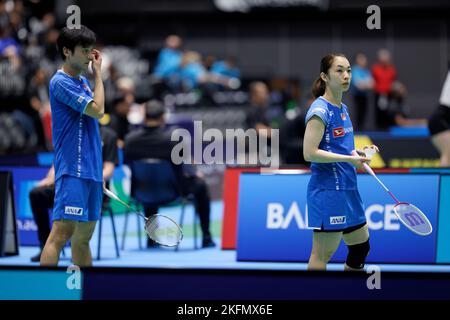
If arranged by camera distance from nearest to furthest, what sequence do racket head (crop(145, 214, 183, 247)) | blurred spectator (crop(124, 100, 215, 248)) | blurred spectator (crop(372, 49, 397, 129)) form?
racket head (crop(145, 214, 183, 247)), blurred spectator (crop(124, 100, 215, 248)), blurred spectator (crop(372, 49, 397, 129))

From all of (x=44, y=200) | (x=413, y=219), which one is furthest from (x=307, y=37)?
(x=413, y=219)

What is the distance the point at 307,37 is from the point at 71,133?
17711mm

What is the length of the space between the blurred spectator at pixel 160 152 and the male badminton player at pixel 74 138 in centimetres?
304

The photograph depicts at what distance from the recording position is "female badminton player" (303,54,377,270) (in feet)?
16.8

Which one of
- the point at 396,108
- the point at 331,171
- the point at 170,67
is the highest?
the point at 170,67

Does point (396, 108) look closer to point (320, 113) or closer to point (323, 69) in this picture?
point (323, 69)

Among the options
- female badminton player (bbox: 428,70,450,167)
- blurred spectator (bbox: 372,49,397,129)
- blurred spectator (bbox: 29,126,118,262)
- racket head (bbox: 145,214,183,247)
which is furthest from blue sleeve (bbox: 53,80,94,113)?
blurred spectator (bbox: 372,49,397,129)

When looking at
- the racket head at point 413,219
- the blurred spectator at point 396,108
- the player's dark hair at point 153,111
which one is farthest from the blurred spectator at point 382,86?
the racket head at point 413,219

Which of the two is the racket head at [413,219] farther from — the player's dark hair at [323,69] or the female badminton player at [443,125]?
the female badminton player at [443,125]

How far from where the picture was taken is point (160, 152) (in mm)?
8484

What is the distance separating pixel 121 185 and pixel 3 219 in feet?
8.77

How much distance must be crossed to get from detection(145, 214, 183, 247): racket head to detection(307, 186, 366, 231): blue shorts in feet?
2.64

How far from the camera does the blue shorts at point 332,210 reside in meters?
5.14

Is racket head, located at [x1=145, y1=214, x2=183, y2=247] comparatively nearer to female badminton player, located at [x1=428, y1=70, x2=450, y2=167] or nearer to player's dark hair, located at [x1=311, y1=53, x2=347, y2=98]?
player's dark hair, located at [x1=311, y1=53, x2=347, y2=98]
